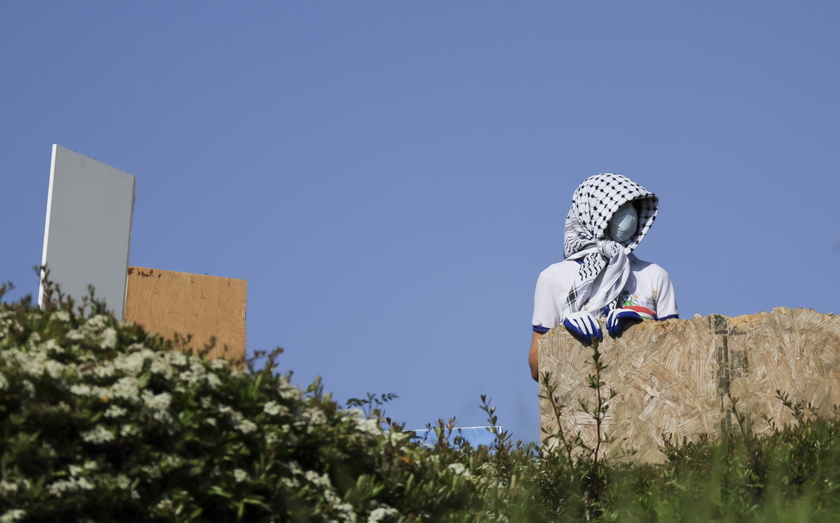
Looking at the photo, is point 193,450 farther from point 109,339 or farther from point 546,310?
point 546,310

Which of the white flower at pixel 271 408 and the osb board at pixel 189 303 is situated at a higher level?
the osb board at pixel 189 303

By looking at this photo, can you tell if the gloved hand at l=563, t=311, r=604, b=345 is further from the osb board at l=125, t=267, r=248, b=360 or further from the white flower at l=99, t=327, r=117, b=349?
the osb board at l=125, t=267, r=248, b=360

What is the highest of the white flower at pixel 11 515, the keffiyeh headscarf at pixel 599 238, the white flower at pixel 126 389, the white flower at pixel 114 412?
the keffiyeh headscarf at pixel 599 238

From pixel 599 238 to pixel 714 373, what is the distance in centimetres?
144

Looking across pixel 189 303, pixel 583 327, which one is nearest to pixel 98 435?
pixel 583 327

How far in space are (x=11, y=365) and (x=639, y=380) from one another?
380 centimetres

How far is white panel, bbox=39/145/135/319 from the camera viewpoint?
657cm

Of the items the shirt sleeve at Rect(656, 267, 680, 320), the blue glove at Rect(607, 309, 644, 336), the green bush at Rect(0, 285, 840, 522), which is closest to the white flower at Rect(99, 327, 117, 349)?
the green bush at Rect(0, 285, 840, 522)

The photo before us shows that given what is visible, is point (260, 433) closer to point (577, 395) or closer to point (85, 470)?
point (85, 470)

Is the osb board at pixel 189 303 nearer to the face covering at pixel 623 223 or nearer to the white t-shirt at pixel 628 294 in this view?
the white t-shirt at pixel 628 294

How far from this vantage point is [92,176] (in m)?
6.96

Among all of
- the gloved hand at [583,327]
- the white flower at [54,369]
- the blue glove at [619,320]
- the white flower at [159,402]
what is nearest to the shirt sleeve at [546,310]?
the gloved hand at [583,327]

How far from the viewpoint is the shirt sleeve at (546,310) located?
20.7ft

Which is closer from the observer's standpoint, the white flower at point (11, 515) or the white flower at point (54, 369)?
the white flower at point (11, 515)
